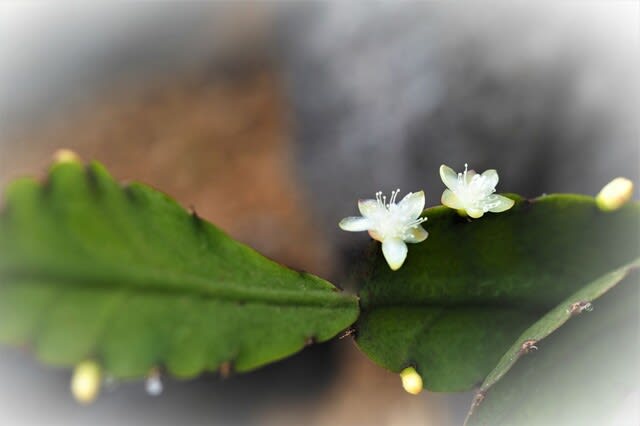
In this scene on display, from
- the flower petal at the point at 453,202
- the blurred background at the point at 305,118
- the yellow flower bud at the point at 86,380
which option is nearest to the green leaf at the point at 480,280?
the flower petal at the point at 453,202

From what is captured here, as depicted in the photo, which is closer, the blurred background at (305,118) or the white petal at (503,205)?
the white petal at (503,205)

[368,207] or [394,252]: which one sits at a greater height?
[368,207]

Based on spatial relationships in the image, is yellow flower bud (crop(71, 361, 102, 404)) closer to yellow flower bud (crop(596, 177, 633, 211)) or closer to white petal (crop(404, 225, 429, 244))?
white petal (crop(404, 225, 429, 244))

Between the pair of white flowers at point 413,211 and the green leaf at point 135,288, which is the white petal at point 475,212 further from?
the green leaf at point 135,288

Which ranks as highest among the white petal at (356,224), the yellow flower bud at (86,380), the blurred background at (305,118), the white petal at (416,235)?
the blurred background at (305,118)

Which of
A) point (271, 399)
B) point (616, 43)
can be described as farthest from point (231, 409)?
point (616, 43)

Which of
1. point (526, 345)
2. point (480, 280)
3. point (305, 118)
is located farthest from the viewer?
point (305, 118)

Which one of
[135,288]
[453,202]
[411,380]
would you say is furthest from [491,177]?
[135,288]

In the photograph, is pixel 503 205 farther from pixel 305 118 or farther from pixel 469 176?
pixel 305 118
